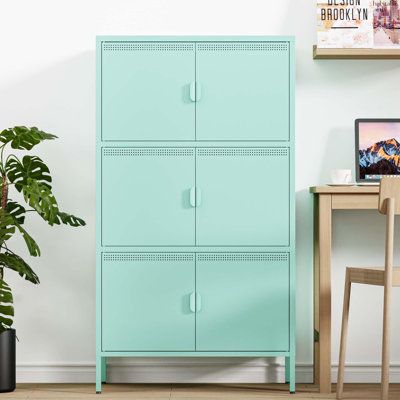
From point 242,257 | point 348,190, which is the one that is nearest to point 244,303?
point 242,257

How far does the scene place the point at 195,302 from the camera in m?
3.36

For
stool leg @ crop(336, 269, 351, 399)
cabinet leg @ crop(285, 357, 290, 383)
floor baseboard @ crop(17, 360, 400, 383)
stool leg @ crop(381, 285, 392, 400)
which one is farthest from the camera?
floor baseboard @ crop(17, 360, 400, 383)

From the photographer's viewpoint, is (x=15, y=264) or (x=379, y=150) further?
(x=379, y=150)

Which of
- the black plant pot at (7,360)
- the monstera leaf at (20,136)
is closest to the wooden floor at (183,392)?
the black plant pot at (7,360)

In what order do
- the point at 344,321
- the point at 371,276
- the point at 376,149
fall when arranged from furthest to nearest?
the point at 376,149, the point at 344,321, the point at 371,276

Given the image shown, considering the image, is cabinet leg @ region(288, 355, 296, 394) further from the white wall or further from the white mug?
the white mug

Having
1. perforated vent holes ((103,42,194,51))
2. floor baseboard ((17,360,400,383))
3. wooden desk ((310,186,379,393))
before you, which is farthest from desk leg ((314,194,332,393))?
perforated vent holes ((103,42,194,51))

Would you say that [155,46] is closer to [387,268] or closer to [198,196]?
[198,196]

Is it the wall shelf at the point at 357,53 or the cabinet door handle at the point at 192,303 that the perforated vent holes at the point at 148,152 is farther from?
the wall shelf at the point at 357,53

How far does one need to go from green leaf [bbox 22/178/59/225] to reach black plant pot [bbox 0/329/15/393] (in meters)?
0.57

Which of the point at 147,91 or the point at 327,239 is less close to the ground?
the point at 147,91

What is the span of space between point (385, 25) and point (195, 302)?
5.42 feet

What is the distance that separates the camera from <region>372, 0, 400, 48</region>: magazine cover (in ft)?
12.0

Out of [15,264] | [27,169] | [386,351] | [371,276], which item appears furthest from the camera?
[27,169]
